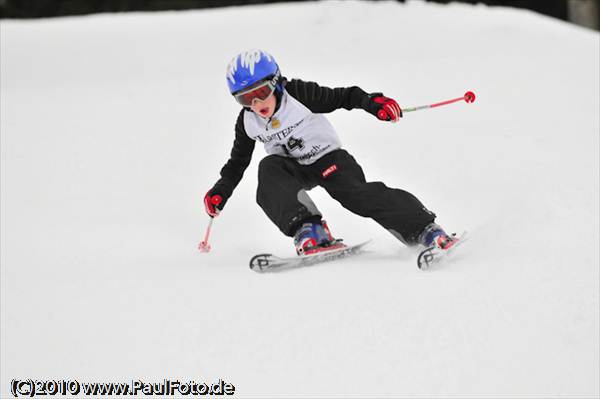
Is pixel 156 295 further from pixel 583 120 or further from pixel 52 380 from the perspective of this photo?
pixel 583 120

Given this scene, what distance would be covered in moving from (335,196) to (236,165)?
0.63m

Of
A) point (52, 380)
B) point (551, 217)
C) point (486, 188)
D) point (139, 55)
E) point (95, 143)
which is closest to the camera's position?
point (52, 380)

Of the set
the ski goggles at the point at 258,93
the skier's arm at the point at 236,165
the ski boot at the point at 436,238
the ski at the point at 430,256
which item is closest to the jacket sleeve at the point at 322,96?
the ski goggles at the point at 258,93

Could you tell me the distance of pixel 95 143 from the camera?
256 inches

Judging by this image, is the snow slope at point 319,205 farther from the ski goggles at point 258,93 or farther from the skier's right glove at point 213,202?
the ski goggles at point 258,93

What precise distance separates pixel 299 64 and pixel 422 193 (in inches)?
127

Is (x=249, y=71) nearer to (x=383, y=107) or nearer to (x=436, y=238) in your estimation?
(x=383, y=107)

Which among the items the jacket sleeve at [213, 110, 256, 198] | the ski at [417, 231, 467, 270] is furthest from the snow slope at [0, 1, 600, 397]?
the jacket sleeve at [213, 110, 256, 198]

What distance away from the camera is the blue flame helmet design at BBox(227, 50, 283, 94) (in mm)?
3927

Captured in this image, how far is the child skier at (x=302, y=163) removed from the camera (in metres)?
3.95

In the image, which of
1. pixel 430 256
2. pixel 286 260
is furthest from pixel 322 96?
pixel 430 256

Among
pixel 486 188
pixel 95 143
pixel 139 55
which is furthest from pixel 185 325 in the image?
pixel 139 55

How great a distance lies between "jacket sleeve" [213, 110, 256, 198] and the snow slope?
43 centimetres

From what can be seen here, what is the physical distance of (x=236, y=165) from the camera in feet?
14.5
